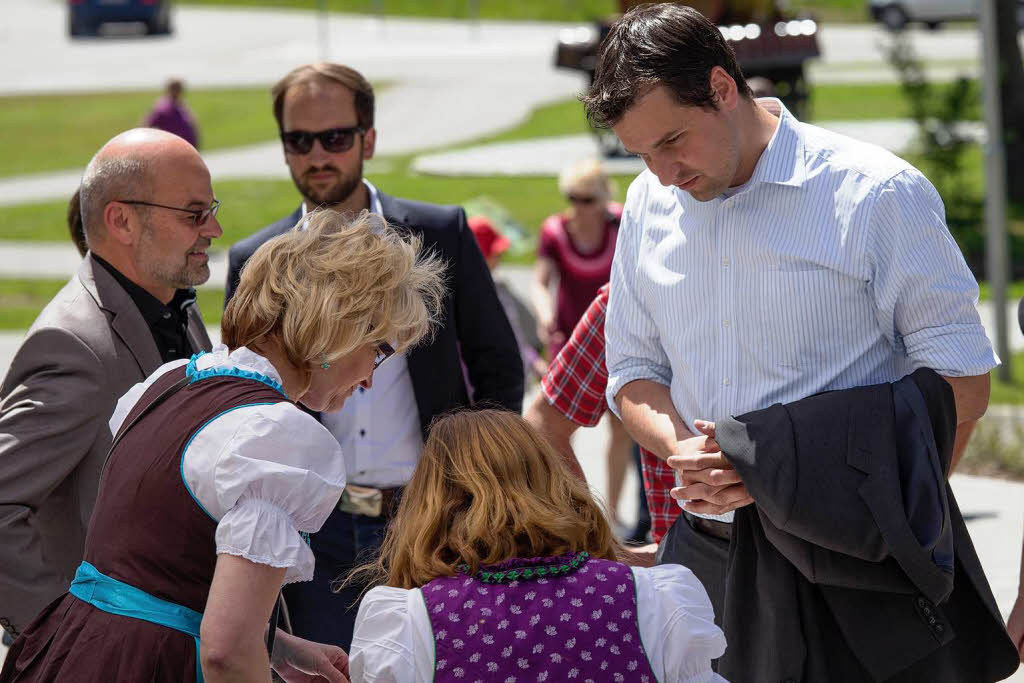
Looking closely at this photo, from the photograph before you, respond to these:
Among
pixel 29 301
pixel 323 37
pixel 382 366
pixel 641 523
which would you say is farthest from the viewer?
pixel 323 37

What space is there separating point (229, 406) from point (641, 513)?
4.11 metres

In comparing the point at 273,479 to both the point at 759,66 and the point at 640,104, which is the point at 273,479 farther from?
the point at 759,66

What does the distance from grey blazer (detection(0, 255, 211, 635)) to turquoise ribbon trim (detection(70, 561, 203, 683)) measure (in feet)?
2.35

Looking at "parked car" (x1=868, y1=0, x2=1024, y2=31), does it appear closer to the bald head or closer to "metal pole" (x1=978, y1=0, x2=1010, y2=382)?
"metal pole" (x1=978, y1=0, x2=1010, y2=382)

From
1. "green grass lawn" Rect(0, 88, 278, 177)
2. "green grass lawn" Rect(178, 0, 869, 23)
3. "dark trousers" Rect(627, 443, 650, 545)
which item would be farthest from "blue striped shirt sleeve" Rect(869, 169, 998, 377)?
"green grass lawn" Rect(178, 0, 869, 23)

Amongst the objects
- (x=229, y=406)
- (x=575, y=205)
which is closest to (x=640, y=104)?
(x=229, y=406)

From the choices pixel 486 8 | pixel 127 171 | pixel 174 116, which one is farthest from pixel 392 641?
pixel 486 8

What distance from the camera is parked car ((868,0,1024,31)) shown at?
3139 cm

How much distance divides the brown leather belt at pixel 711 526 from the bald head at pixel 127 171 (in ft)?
4.86

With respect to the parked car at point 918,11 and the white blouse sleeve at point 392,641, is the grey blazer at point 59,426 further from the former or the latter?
the parked car at point 918,11

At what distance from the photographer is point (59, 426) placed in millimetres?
3029

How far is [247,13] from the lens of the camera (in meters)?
43.6

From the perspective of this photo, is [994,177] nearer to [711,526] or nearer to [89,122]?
[711,526]

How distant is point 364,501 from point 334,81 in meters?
1.34
